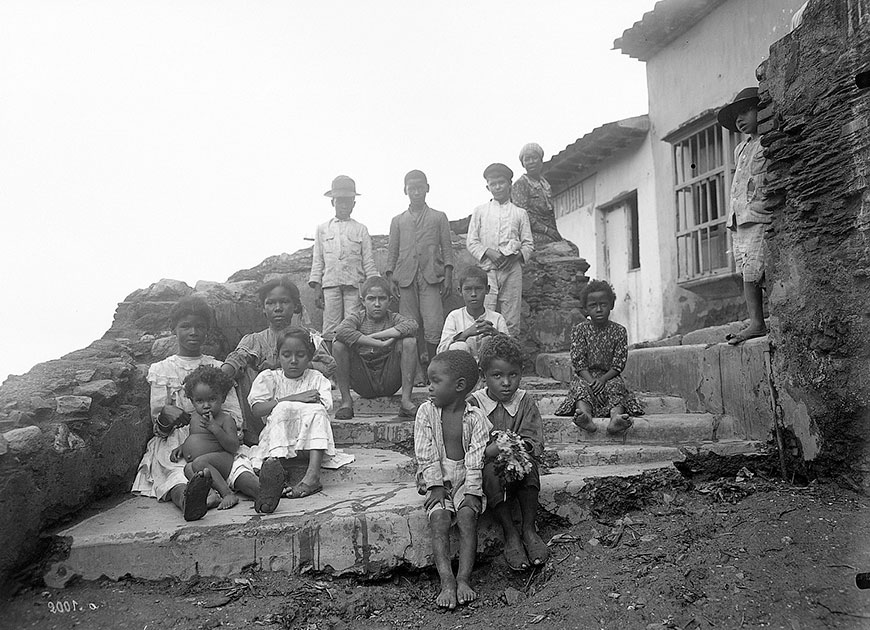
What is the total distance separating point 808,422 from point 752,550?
820 mm

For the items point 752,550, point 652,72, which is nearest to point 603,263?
point 652,72

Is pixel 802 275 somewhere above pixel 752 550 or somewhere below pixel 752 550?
above

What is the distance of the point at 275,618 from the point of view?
8.76 feet

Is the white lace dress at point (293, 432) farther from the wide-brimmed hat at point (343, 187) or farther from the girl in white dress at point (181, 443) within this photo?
the wide-brimmed hat at point (343, 187)

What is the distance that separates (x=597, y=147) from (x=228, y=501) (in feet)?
30.1

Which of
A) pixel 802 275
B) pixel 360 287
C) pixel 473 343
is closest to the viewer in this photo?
pixel 802 275

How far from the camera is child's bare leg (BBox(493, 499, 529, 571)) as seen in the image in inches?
114

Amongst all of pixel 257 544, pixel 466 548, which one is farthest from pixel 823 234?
pixel 257 544

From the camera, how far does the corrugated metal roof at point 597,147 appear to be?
10.1 metres

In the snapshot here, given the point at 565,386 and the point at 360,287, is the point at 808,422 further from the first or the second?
the point at 360,287

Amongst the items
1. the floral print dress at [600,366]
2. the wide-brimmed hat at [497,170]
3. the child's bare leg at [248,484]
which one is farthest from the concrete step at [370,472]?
the wide-brimmed hat at [497,170]

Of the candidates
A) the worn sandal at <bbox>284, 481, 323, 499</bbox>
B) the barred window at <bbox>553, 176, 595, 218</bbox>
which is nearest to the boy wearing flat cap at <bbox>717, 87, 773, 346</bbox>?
the worn sandal at <bbox>284, 481, 323, 499</bbox>

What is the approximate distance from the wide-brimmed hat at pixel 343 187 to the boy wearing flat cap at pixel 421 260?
1.75 feet

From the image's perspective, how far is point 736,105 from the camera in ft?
14.1
